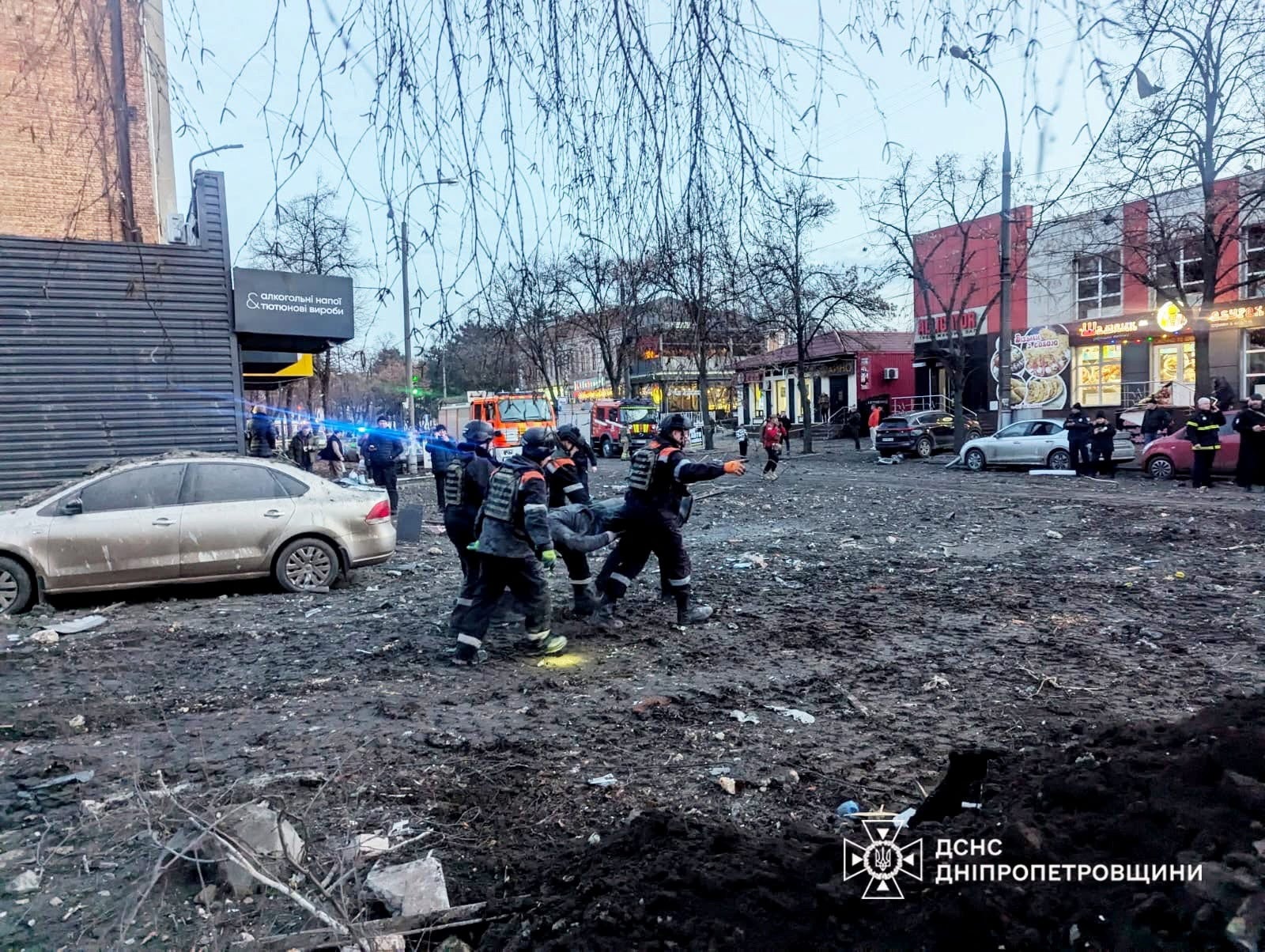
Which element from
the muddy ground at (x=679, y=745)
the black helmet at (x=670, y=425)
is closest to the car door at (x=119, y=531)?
the muddy ground at (x=679, y=745)

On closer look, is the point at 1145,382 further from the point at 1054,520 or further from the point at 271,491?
the point at 271,491

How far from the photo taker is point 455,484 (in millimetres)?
7652

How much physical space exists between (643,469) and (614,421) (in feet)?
92.6

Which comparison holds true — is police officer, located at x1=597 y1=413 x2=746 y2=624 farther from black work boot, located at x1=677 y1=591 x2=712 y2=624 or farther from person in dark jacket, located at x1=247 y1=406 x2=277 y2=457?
person in dark jacket, located at x1=247 y1=406 x2=277 y2=457

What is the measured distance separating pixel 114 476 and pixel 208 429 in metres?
5.30

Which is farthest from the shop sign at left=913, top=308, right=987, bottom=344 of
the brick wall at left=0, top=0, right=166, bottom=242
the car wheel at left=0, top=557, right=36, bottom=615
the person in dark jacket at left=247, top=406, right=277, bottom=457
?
the brick wall at left=0, top=0, right=166, bottom=242

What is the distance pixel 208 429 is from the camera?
13.1 m

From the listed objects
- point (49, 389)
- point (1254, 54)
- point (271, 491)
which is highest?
point (1254, 54)

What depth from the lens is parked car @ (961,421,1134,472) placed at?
21031 mm

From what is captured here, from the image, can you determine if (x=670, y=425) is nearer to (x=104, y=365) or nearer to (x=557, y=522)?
(x=557, y=522)

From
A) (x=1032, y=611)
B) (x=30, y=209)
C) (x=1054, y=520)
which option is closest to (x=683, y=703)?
(x=1032, y=611)

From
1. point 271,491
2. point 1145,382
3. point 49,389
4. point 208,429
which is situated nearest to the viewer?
point 271,491

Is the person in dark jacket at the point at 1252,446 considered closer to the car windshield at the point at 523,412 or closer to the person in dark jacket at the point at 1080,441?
the person in dark jacket at the point at 1080,441

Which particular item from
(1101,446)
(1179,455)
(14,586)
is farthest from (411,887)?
(1101,446)
